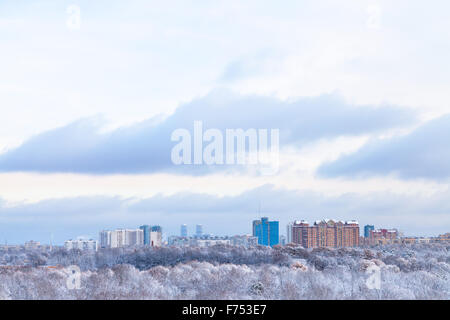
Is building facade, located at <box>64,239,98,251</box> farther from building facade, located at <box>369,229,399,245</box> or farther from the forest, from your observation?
building facade, located at <box>369,229,399,245</box>

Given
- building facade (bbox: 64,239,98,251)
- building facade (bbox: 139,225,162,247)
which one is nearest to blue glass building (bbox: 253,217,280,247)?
building facade (bbox: 139,225,162,247)

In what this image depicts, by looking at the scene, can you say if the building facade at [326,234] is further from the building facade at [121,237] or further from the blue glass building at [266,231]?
the building facade at [121,237]

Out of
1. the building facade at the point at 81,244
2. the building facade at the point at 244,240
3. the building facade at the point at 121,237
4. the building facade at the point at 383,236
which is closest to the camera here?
the building facade at the point at 81,244

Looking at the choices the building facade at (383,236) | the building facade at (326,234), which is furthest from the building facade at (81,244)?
the building facade at (383,236)

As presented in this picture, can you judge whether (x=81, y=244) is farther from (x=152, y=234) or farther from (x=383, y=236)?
(x=383, y=236)
